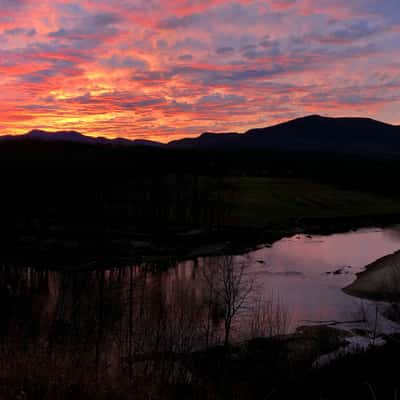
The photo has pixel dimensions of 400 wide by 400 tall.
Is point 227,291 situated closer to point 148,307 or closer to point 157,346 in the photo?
point 148,307

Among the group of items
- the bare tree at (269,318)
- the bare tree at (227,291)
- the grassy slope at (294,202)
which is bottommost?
the bare tree at (269,318)

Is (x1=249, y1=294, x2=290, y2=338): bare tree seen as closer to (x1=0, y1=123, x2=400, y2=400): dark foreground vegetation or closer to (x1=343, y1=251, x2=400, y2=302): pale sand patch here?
(x1=0, y1=123, x2=400, y2=400): dark foreground vegetation

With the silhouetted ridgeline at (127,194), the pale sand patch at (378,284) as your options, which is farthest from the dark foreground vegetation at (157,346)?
the silhouetted ridgeline at (127,194)

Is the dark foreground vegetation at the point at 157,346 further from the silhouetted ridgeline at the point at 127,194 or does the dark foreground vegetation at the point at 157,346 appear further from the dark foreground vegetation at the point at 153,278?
the silhouetted ridgeline at the point at 127,194

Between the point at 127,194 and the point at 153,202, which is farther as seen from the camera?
the point at 127,194

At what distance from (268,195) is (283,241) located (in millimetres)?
38570

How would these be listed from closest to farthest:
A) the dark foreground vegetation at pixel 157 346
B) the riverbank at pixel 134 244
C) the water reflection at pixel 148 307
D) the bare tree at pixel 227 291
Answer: the dark foreground vegetation at pixel 157 346 < the water reflection at pixel 148 307 < the bare tree at pixel 227 291 < the riverbank at pixel 134 244

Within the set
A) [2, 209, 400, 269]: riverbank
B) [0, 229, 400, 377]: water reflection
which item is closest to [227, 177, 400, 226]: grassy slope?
[2, 209, 400, 269]: riverbank

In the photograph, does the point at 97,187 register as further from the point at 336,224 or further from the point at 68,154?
the point at 336,224

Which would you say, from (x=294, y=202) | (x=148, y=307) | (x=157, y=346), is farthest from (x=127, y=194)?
(x=157, y=346)

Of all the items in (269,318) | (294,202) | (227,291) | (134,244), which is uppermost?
(294,202)

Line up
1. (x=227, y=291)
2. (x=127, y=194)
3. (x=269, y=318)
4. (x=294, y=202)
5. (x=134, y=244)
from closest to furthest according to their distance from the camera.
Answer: (x=227, y=291)
(x=269, y=318)
(x=134, y=244)
(x=127, y=194)
(x=294, y=202)

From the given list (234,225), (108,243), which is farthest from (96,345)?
(234,225)

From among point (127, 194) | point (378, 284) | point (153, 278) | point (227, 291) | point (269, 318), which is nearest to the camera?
point (227, 291)
